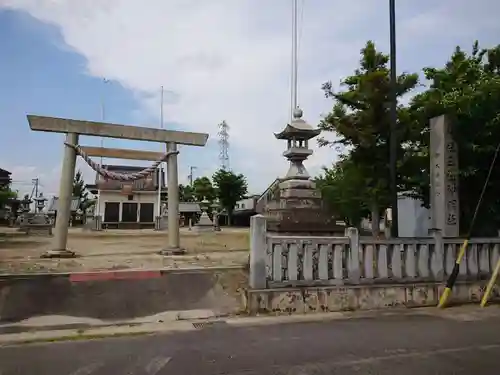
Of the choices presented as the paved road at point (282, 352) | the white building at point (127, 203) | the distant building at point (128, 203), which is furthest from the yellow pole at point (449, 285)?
the white building at point (127, 203)

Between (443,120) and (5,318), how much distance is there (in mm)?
9021

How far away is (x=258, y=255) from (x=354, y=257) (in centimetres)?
186

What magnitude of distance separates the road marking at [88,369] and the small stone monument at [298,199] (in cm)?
549

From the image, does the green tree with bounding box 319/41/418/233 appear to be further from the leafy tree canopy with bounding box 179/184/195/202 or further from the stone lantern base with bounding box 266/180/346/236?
the leafy tree canopy with bounding box 179/184/195/202

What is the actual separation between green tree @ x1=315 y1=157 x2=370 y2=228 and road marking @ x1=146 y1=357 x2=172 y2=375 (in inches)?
318

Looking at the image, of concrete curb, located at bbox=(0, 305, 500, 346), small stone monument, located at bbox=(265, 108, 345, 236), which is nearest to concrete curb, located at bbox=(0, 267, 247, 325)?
concrete curb, located at bbox=(0, 305, 500, 346)

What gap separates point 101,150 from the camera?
11789mm

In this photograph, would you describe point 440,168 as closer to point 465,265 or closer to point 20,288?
point 465,265

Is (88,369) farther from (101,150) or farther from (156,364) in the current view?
(101,150)

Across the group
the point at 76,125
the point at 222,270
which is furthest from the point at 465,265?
the point at 76,125

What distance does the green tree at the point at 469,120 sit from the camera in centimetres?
907

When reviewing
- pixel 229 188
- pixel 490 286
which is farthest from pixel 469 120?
pixel 229 188

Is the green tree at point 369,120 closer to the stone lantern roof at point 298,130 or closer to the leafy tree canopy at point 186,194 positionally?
the stone lantern roof at point 298,130

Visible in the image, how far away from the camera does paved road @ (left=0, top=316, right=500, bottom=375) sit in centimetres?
460
